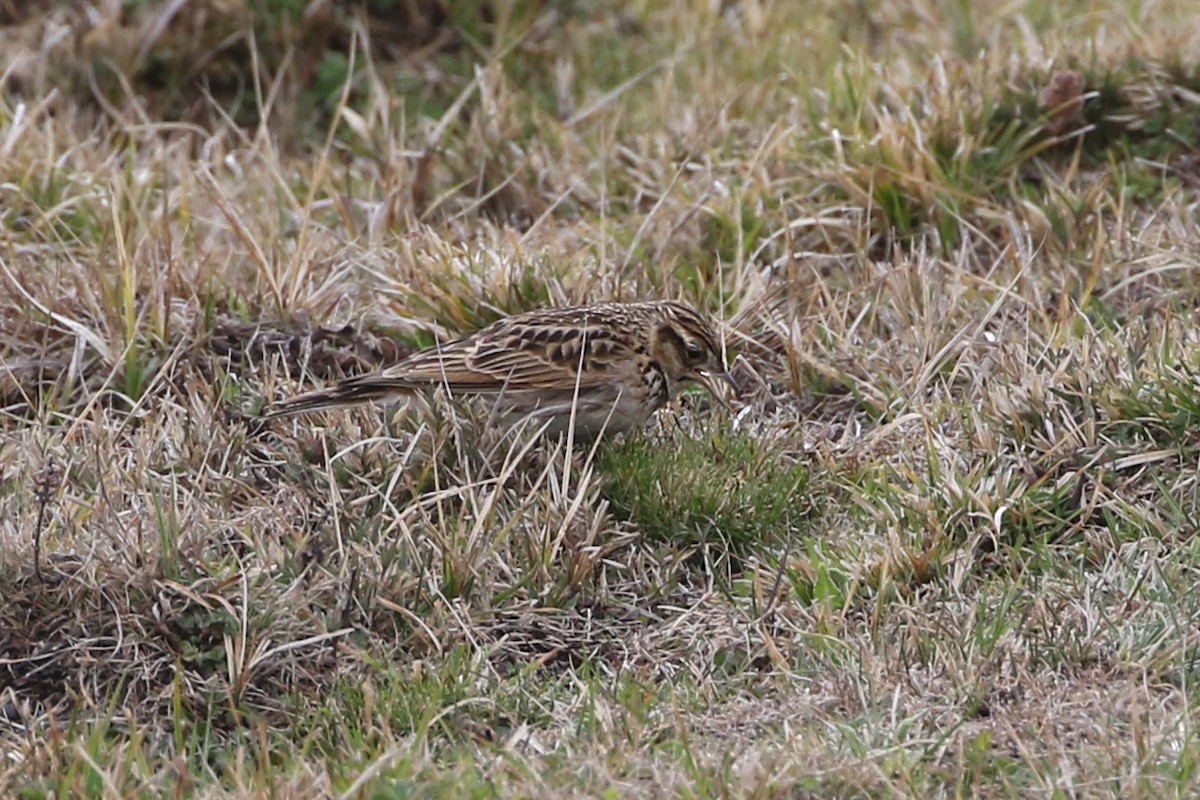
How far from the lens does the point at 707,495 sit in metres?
5.43

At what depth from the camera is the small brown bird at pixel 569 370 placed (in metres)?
5.74

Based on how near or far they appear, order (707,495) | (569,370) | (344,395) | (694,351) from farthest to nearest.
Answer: (694,351)
(569,370)
(344,395)
(707,495)

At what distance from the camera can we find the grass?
4.47m

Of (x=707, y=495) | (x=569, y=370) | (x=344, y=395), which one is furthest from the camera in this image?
(x=569, y=370)

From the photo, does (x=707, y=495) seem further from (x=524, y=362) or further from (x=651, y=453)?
(x=524, y=362)

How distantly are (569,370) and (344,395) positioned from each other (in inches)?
27.3

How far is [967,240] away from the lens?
6855 mm

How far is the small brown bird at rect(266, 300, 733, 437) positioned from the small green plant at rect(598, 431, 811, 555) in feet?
0.71

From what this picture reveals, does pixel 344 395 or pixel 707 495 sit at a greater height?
pixel 344 395

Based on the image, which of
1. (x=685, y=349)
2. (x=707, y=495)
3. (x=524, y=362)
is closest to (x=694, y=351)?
(x=685, y=349)

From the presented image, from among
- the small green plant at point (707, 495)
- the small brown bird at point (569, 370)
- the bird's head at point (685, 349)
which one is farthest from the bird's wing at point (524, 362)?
the small green plant at point (707, 495)

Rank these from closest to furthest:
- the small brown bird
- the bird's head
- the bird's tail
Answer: the bird's tail → the small brown bird → the bird's head

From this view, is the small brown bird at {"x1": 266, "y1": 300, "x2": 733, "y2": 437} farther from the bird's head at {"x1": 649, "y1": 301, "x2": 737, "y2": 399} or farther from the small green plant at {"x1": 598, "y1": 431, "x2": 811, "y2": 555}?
the small green plant at {"x1": 598, "y1": 431, "x2": 811, "y2": 555}

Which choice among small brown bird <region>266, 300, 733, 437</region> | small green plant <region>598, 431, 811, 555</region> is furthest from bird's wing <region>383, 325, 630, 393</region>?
small green plant <region>598, 431, 811, 555</region>
